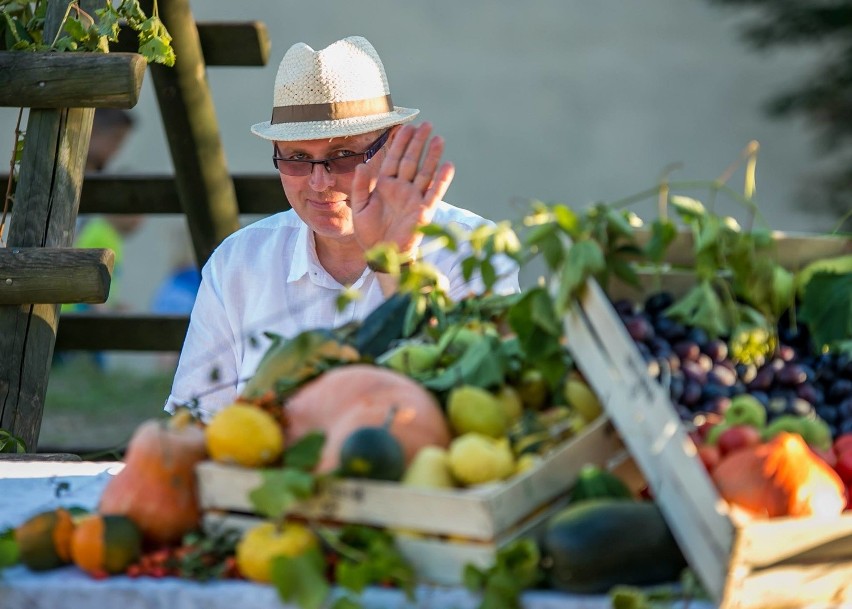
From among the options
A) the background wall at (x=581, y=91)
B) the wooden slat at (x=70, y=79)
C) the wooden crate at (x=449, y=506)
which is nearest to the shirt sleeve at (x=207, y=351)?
the wooden slat at (x=70, y=79)

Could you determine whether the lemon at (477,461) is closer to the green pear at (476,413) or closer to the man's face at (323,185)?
the green pear at (476,413)

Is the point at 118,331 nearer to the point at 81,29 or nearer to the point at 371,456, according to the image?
Answer: the point at 81,29

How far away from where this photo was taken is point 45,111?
300 cm

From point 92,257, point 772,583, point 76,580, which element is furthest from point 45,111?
point 772,583

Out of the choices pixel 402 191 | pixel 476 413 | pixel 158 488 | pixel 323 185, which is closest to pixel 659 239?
pixel 476 413

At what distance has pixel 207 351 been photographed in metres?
3.05

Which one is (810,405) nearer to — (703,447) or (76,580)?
(703,447)

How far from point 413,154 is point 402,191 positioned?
10 cm

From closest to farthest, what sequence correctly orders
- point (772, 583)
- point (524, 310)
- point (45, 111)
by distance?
point (772, 583)
point (524, 310)
point (45, 111)

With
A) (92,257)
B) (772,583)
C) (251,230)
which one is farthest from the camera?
(251,230)

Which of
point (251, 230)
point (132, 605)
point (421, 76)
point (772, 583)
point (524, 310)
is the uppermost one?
point (524, 310)

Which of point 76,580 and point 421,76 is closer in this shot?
point 76,580

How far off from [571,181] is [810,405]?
4.58 meters

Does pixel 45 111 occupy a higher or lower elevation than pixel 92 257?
higher
